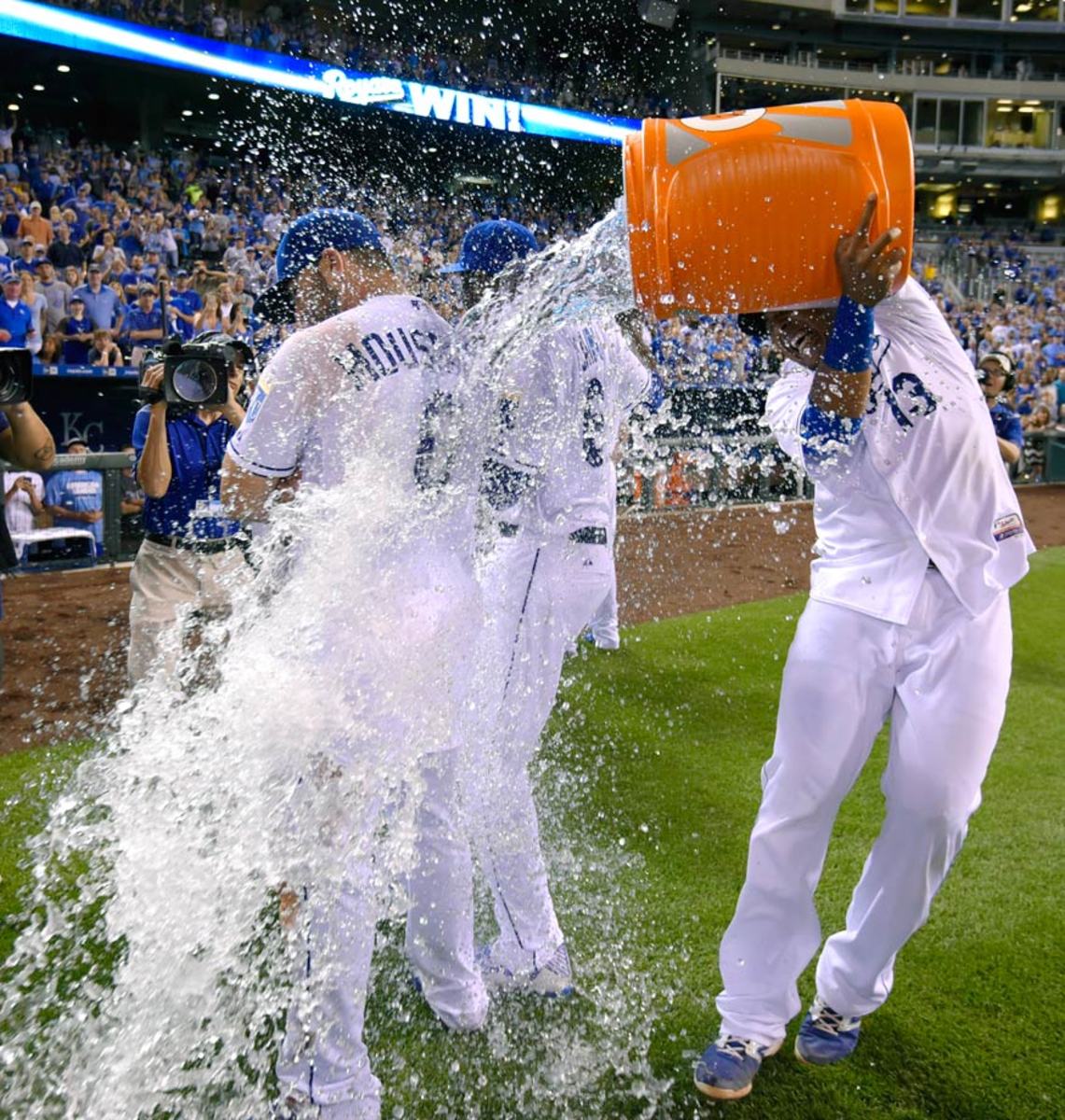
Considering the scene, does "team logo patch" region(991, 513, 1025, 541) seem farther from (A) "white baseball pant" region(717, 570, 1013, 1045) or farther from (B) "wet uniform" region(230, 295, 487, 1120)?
(B) "wet uniform" region(230, 295, 487, 1120)

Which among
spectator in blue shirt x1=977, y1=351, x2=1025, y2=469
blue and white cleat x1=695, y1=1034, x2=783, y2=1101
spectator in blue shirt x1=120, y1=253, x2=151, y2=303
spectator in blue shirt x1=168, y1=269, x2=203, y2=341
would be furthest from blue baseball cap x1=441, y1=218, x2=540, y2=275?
spectator in blue shirt x1=120, y1=253, x2=151, y2=303

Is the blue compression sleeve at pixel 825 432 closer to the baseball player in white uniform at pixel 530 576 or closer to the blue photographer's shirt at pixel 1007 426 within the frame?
the baseball player in white uniform at pixel 530 576

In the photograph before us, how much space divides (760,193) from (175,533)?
10.2 feet

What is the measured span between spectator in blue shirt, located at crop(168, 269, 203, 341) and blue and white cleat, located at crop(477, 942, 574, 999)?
10.4 m

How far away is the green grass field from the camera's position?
258 cm

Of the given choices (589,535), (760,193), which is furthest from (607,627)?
(760,193)

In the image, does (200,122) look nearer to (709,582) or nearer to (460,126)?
(460,126)

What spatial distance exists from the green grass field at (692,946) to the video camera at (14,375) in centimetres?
171

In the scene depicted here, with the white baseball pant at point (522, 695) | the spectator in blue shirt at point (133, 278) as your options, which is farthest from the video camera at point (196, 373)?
the spectator in blue shirt at point (133, 278)

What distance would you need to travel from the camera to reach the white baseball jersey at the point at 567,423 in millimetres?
3281

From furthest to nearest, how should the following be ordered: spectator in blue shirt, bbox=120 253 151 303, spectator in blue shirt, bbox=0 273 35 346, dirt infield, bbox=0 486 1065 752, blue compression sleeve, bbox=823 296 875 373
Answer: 1. spectator in blue shirt, bbox=120 253 151 303
2. spectator in blue shirt, bbox=0 273 35 346
3. dirt infield, bbox=0 486 1065 752
4. blue compression sleeve, bbox=823 296 875 373

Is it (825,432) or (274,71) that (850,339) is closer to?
(825,432)

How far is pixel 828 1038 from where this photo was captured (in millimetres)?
2688

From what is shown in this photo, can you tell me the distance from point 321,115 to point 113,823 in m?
23.6
